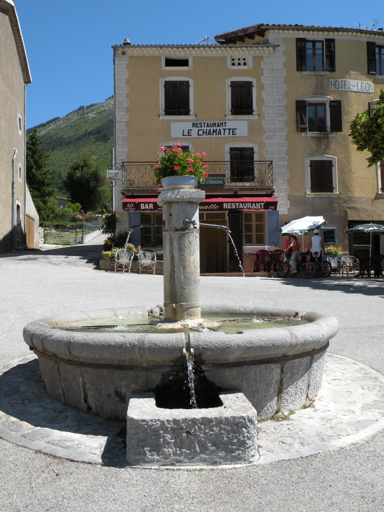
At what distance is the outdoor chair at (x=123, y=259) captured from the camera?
16406mm

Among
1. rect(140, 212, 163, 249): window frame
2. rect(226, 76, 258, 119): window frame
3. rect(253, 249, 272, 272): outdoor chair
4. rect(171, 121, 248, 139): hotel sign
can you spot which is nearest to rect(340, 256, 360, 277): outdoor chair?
rect(253, 249, 272, 272): outdoor chair

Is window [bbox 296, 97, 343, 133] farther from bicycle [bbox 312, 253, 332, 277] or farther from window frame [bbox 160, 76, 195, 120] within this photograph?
bicycle [bbox 312, 253, 332, 277]

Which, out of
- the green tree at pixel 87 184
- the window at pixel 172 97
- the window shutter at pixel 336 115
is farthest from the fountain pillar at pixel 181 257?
the green tree at pixel 87 184

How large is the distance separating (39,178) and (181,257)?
44260mm

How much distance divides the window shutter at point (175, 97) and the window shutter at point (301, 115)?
488 cm

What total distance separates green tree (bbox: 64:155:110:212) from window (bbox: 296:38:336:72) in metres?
37.6

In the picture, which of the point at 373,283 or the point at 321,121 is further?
the point at 321,121

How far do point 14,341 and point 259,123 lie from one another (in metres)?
17.1

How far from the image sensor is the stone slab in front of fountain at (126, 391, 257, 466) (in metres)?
3.05

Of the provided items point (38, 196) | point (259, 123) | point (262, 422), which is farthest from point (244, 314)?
point (38, 196)

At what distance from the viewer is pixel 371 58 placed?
22.0 m

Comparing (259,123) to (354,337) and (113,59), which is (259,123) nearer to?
(113,59)

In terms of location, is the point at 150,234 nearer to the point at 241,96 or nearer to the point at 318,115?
the point at 241,96

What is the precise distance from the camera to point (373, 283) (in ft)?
47.8
